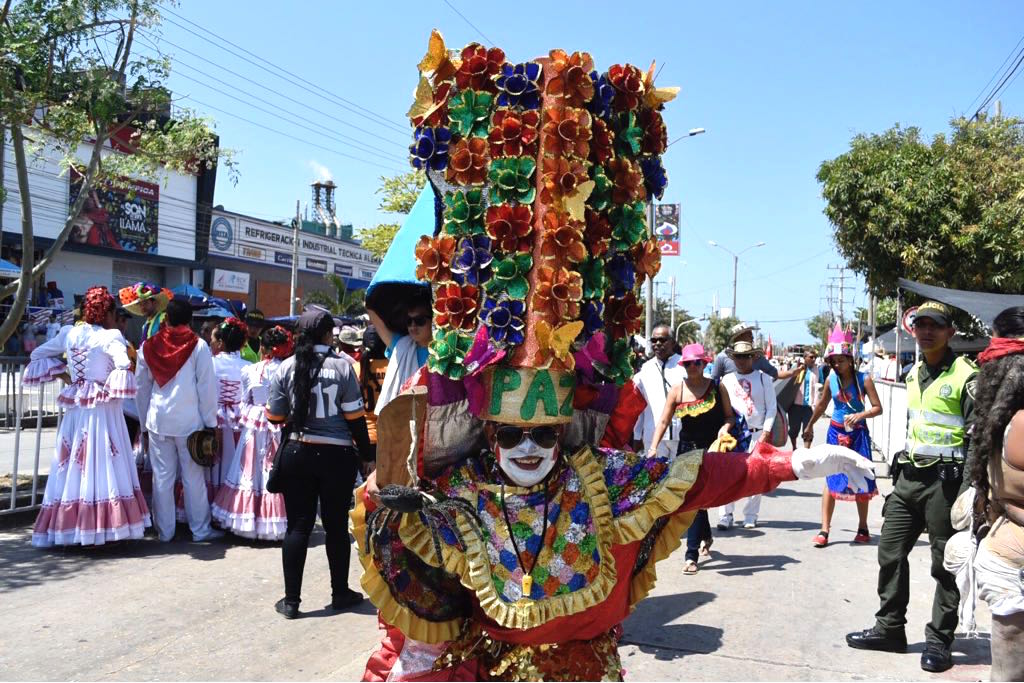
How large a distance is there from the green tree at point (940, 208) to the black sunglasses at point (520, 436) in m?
12.6

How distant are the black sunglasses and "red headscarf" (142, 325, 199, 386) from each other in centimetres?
518

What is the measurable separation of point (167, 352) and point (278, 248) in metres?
33.7

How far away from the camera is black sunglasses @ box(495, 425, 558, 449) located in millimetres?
2650

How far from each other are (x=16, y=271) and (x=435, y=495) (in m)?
20.4

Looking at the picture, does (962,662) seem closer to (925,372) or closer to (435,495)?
(925,372)

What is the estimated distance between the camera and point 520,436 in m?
2.65

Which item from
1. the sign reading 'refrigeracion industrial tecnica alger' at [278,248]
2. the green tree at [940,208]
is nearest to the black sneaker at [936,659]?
the green tree at [940,208]

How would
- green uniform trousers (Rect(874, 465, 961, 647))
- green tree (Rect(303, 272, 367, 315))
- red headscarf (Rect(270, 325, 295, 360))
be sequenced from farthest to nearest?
green tree (Rect(303, 272, 367, 315))
red headscarf (Rect(270, 325, 295, 360))
green uniform trousers (Rect(874, 465, 961, 647))

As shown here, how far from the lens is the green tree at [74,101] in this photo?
684 cm

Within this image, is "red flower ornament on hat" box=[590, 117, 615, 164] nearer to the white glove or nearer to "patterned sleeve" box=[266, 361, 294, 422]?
the white glove

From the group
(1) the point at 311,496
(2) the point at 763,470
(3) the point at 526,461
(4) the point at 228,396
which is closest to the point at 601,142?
(3) the point at 526,461

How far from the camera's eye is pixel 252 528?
720 cm

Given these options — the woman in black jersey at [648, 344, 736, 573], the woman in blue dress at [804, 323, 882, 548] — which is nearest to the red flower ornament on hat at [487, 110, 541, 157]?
the woman in black jersey at [648, 344, 736, 573]

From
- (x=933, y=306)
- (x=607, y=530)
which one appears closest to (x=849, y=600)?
(x=933, y=306)
